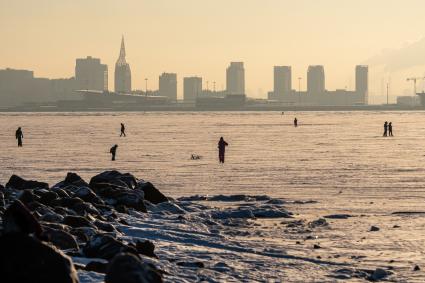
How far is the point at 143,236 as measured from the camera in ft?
52.6

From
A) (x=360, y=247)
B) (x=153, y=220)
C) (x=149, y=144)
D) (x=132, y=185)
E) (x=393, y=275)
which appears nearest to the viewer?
(x=393, y=275)

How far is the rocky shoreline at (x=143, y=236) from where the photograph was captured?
8.40 meters

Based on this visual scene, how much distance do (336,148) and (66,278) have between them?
1616 inches

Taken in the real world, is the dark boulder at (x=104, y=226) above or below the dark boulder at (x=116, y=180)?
below

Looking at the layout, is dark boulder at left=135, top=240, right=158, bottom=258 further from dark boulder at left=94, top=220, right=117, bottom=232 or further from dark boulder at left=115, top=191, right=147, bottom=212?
dark boulder at left=115, top=191, right=147, bottom=212

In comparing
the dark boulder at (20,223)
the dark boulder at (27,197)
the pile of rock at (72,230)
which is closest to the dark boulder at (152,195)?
the pile of rock at (72,230)

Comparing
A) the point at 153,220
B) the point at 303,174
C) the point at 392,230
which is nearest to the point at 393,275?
the point at 392,230

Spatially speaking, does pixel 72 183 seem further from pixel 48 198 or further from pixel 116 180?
pixel 48 198

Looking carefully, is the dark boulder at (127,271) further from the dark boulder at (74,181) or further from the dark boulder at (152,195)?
the dark boulder at (74,181)

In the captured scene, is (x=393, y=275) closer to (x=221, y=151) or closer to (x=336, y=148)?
(x=221, y=151)

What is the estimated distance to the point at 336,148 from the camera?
4856 centimetres

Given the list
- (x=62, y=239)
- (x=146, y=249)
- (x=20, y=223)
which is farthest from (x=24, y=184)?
(x=20, y=223)

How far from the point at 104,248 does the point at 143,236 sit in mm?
3679

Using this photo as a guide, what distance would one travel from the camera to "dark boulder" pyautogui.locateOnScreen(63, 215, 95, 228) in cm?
1526
